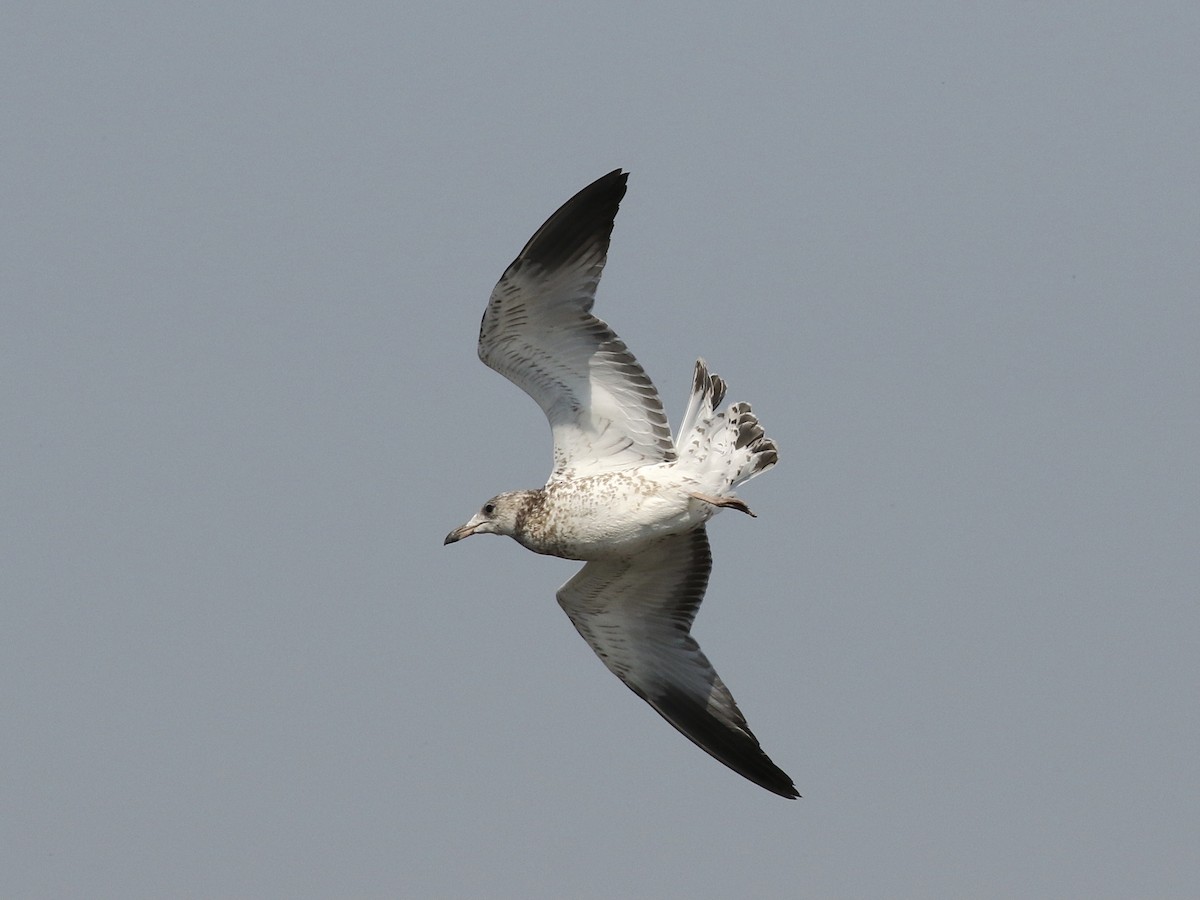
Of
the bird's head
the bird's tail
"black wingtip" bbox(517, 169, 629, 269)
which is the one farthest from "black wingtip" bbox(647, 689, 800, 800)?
"black wingtip" bbox(517, 169, 629, 269)

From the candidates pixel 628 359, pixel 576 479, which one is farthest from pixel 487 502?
pixel 628 359

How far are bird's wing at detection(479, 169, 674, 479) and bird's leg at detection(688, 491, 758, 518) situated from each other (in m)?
0.67

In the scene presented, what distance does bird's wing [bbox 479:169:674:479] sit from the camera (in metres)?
13.9

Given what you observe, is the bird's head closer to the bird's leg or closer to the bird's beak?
the bird's beak

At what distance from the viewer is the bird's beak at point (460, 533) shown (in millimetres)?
14670

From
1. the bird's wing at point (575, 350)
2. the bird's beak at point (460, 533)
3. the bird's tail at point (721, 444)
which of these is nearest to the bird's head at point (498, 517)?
the bird's beak at point (460, 533)

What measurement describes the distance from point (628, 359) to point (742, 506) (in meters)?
1.60

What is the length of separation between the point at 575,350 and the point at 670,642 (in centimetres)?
312

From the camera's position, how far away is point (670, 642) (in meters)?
15.6

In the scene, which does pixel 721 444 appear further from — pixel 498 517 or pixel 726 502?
pixel 498 517

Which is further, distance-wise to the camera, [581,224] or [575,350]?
[575,350]

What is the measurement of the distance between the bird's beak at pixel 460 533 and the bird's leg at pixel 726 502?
206cm

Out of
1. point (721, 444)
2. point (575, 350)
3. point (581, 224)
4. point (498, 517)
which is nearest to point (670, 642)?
point (498, 517)

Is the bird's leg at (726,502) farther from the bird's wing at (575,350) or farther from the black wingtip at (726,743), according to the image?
the black wingtip at (726,743)
